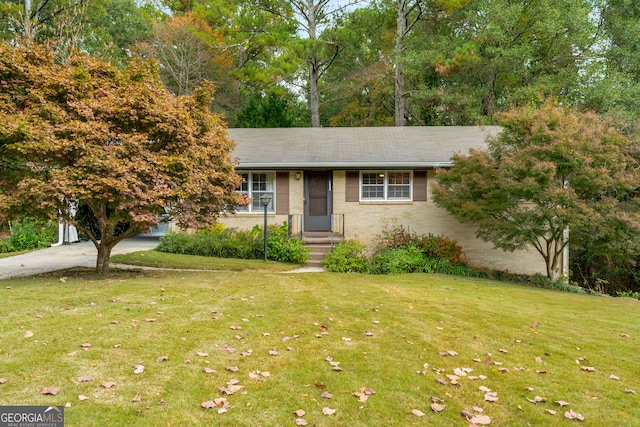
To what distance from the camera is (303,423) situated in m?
2.86

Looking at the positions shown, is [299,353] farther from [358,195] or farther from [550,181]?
[358,195]

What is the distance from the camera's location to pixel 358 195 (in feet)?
44.6

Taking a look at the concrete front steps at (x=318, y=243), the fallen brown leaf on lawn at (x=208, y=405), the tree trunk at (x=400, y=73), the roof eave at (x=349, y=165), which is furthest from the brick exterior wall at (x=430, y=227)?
the tree trunk at (x=400, y=73)

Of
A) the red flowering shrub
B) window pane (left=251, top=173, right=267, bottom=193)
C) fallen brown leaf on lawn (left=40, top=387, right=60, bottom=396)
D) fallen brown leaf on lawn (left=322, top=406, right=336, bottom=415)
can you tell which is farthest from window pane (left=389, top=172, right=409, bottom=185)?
fallen brown leaf on lawn (left=40, top=387, right=60, bottom=396)

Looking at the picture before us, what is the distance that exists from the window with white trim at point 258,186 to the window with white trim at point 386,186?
10.1 ft

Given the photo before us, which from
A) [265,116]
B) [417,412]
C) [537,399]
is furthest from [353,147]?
[417,412]

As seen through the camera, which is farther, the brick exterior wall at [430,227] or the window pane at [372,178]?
the window pane at [372,178]

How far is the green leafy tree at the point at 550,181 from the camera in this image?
31.5ft

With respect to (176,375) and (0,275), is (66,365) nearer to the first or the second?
(176,375)

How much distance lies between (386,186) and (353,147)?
218 centimetres

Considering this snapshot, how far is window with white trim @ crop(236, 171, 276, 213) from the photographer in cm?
1388

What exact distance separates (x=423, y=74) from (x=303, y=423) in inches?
911

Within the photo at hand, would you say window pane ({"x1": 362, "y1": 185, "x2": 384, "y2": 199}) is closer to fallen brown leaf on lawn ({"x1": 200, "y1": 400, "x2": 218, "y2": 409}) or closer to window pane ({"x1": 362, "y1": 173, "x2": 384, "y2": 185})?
window pane ({"x1": 362, "y1": 173, "x2": 384, "y2": 185})

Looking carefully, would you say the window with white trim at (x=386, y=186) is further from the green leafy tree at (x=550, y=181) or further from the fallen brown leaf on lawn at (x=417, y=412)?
the fallen brown leaf on lawn at (x=417, y=412)
